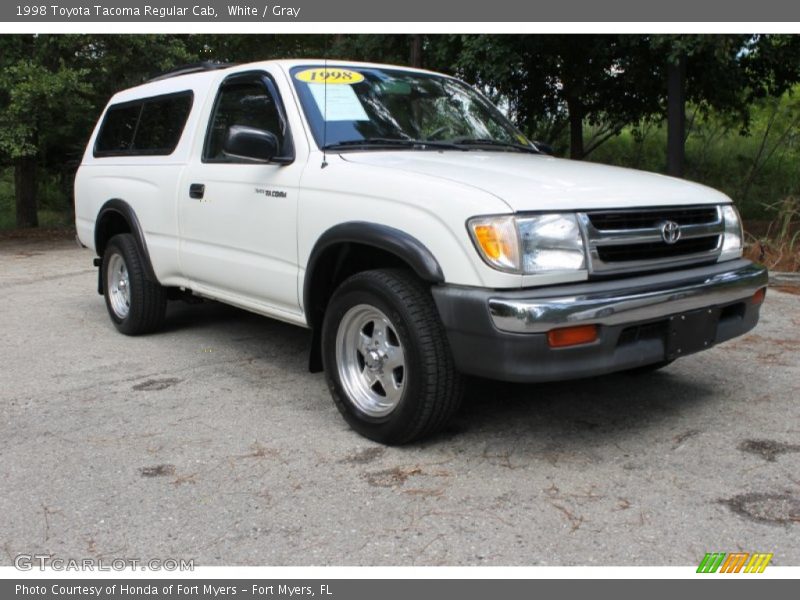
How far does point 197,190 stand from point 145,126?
1.29 m

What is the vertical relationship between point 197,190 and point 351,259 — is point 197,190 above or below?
above

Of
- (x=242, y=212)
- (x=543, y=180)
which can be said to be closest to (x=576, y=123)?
(x=242, y=212)

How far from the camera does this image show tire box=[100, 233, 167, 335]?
A: 20.1 feet

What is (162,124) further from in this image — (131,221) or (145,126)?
(131,221)

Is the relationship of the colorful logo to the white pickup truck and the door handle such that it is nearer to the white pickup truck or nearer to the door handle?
the white pickup truck

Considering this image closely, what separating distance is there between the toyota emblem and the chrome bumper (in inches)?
8.2

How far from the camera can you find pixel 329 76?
4711 millimetres

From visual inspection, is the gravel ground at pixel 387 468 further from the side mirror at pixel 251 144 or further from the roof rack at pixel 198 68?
the roof rack at pixel 198 68

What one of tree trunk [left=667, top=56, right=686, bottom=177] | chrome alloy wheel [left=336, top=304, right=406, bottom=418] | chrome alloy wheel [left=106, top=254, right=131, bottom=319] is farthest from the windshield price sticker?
tree trunk [left=667, top=56, right=686, bottom=177]

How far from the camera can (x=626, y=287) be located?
3566 millimetres

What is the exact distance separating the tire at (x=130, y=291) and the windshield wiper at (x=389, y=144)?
7.76ft

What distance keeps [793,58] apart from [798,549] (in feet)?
35.9

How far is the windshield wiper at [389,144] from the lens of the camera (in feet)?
14.4

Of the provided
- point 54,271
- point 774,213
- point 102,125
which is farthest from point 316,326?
point 774,213
